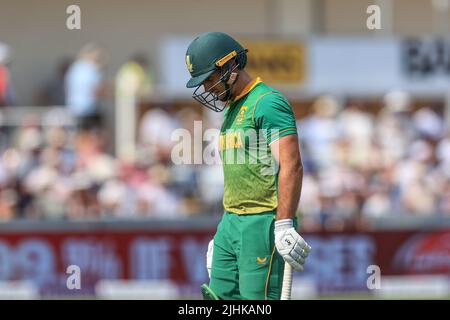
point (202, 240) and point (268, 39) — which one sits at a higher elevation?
point (268, 39)

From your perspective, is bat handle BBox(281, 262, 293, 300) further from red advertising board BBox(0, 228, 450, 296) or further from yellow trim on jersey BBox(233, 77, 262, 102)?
red advertising board BBox(0, 228, 450, 296)

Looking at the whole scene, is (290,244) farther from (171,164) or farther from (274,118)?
(171,164)

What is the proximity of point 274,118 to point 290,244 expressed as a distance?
32.0 inches

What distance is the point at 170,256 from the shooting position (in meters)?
14.9

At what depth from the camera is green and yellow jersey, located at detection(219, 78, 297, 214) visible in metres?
7.46

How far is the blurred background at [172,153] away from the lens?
14758 mm

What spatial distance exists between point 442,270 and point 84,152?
509 cm

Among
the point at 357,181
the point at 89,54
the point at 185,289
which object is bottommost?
the point at 185,289

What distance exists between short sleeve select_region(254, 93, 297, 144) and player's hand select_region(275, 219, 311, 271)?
561 millimetres

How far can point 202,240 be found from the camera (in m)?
15.0

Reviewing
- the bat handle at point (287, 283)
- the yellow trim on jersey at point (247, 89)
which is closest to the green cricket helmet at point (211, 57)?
the yellow trim on jersey at point (247, 89)

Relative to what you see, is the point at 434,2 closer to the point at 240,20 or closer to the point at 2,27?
the point at 240,20
